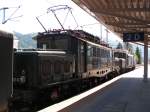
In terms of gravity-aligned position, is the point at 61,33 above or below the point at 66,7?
below

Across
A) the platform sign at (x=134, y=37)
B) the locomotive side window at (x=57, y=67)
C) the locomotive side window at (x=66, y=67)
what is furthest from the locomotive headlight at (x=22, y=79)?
the platform sign at (x=134, y=37)

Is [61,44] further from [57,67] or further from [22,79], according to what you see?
[22,79]

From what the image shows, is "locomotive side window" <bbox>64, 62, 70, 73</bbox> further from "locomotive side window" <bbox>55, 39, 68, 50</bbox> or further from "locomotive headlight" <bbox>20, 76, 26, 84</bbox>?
"locomotive headlight" <bbox>20, 76, 26, 84</bbox>

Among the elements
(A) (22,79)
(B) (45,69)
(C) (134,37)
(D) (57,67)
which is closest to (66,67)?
(D) (57,67)

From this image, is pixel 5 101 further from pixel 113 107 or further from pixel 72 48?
pixel 72 48

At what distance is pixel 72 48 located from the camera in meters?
19.5

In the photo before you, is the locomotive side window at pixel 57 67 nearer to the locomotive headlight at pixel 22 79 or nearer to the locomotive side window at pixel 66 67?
the locomotive side window at pixel 66 67

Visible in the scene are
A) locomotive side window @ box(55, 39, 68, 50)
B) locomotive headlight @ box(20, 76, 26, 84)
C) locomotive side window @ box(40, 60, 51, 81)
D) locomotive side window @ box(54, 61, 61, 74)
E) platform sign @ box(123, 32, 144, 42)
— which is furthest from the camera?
platform sign @ box(123, 32, 144, 42)

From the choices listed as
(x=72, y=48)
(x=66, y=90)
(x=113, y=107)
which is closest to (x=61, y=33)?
(x=72, y=48)

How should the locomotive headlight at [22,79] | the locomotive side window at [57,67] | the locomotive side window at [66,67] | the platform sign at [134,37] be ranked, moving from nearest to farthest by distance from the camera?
1. the locomotive headlight at [22,79]
2. the locomotive side window at [57,67]
3. the locomotive side window at [66,67]
4. the platform sign at [134,37]

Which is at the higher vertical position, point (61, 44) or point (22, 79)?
point (61, 44)

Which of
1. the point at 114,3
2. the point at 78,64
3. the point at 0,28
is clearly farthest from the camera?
the point at 114,3

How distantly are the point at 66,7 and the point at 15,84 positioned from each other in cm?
882

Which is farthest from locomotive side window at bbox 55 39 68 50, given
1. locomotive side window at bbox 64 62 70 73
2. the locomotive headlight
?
the locomotive headlight
